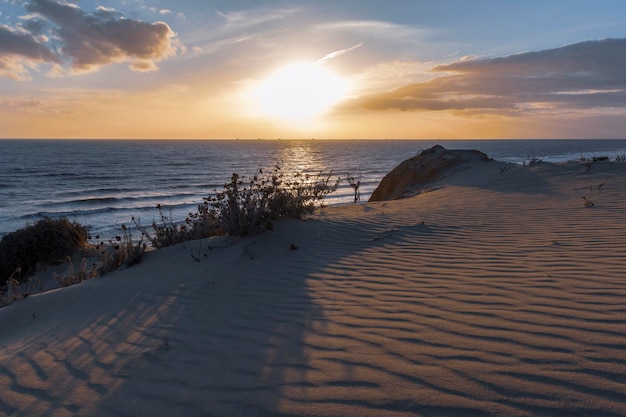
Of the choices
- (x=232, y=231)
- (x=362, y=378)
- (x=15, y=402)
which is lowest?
(x=15, y=402)

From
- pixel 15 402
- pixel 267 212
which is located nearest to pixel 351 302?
pixel 15 402

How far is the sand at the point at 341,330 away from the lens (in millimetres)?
2447

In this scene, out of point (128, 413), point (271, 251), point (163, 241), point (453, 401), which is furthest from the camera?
point (163, 241)

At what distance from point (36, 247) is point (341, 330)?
8.70m

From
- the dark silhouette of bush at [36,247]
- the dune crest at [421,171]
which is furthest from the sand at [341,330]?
the dune crest at [421,171]

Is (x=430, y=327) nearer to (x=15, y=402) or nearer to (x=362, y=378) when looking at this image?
(x=362, y=378)

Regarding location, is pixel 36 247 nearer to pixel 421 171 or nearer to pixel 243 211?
pixel 243 211

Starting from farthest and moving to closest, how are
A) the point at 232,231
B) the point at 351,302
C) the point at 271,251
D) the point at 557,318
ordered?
the point at 232,231 < the point at 271,251 < the point at 351,302 < the point at 557,318

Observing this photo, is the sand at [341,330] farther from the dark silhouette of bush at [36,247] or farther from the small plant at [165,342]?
the dark silhouette of bush at [36,247]

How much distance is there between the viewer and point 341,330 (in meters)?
3.34

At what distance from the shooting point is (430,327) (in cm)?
324

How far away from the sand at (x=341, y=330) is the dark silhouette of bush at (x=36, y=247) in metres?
4.52

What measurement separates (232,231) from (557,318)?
168 inches

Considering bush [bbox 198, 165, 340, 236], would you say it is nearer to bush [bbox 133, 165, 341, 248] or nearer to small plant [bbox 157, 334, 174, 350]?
bush [bbox 133, 165, 341, 248]
